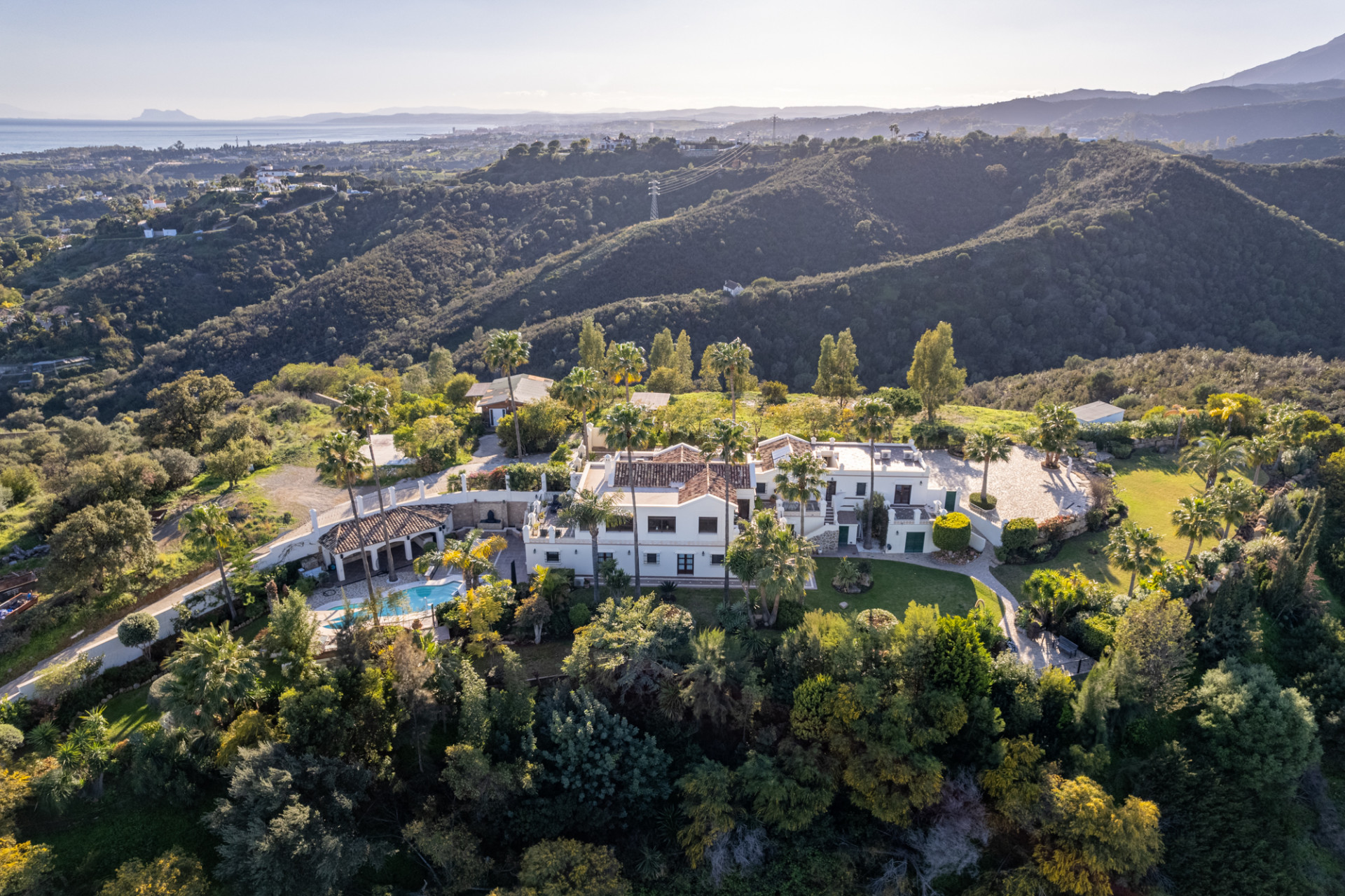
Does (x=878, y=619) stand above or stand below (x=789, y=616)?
above

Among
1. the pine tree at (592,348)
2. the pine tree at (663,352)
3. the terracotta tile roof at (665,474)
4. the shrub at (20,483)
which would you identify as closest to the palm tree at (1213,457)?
the terracotta tile roof at (665,474)

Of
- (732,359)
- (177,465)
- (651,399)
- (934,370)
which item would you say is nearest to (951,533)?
(732,359)

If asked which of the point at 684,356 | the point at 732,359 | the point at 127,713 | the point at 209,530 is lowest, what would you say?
the point at 127,713

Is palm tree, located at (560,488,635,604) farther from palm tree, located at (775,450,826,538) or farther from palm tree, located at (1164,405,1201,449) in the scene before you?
A: palm tree, located at (1164,405,1201,449)

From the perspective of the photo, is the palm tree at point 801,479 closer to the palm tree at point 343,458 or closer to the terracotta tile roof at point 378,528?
the terracotta tile roof at point 378,528

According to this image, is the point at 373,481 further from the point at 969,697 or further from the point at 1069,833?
the point at 1069,833

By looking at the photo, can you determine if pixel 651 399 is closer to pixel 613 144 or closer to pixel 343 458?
pixel 343 458
